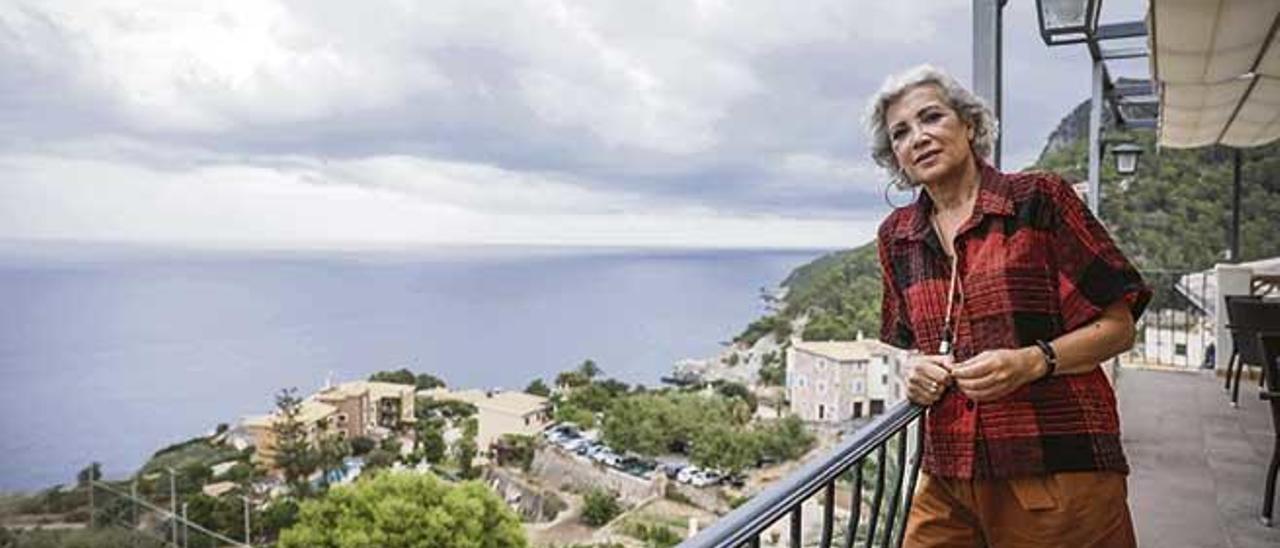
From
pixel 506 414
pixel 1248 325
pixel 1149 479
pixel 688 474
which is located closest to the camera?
pixel 1149 479

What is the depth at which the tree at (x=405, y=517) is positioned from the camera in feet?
52.4

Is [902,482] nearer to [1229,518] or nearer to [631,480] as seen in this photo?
[1229,518]

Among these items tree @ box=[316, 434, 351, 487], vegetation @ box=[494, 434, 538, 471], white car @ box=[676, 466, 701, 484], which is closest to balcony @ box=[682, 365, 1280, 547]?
white car @ box=[676, 466, 701, 484]

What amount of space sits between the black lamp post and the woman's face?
9.41 ft

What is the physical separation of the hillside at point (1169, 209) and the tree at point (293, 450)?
13.3 meters

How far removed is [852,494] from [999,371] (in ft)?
0.95

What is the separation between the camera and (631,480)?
43.1ft

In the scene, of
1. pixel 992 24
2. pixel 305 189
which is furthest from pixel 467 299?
pixel 992 24

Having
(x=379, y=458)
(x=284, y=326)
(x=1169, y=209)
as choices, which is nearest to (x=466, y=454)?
(x=379, y=458)

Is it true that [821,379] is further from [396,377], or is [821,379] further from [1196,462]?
[396,377]

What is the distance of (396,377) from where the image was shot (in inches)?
869

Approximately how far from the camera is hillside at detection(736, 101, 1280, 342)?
6.30m

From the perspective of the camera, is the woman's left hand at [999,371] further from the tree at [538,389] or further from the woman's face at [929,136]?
the tree at [538,389]

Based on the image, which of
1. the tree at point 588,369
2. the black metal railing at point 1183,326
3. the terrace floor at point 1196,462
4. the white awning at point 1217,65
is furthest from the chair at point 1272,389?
the tree at point 588,369
